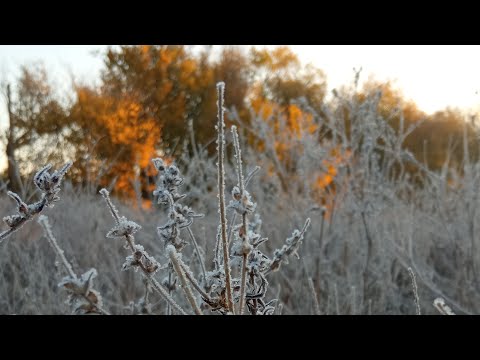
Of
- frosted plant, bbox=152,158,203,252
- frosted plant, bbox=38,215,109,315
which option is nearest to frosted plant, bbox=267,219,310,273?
frosted plant, bbox=152,158,203,252

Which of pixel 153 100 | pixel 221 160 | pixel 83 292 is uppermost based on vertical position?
pixel 153 100

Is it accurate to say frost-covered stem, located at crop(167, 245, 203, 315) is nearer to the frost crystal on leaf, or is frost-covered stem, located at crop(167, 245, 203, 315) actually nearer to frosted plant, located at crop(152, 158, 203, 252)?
the frost crystal on leaf

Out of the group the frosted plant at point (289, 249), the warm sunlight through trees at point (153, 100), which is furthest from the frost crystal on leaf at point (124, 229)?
the warm sunlight through trees at point (153, 100)

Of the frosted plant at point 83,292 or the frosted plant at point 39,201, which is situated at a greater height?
the frosted plant at point 39,201

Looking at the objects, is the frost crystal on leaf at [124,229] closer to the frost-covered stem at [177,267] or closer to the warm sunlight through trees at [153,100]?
the frost-covered stem at [177,267]

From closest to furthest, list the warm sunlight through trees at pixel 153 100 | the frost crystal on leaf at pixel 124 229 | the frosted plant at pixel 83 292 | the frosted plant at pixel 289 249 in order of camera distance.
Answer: the frosted plant at pixel 83 292, the frost crystal on leaf at pixel 124 229, the frosted plant at pixel 289 249, the warm sunlight through trees at pixel 153 100

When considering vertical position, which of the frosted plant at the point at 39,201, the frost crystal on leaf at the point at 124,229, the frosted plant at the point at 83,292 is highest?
the frosted plant at the point at 39,201

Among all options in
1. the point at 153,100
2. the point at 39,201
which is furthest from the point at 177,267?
the point at 153,100

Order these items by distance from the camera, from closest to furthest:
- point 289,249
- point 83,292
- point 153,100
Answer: point 83,292 < point 289,249 < point 153,100

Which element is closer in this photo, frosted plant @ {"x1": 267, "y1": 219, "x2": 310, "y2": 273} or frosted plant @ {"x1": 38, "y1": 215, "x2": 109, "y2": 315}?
frosted plant @ {"x1": 38, "y1": 215, "x2": 109, "y2": 315}

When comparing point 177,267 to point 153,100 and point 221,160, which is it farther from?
point 153,100
